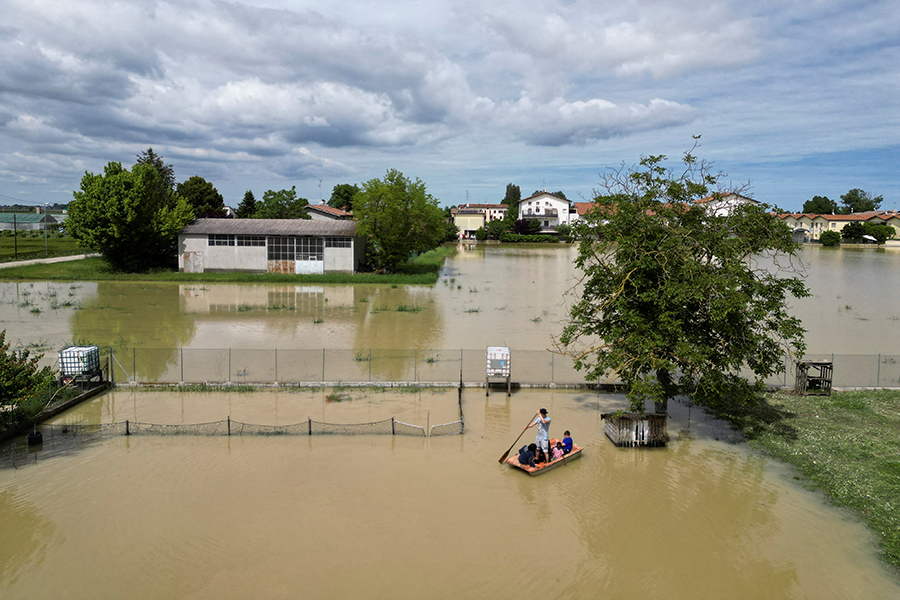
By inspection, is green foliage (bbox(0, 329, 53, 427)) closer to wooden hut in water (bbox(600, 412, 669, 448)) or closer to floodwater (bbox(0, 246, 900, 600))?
floodwater (bbox(0, 246, 900, 600))

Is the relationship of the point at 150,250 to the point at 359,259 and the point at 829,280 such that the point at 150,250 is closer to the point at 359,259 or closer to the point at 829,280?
the point at 359,259

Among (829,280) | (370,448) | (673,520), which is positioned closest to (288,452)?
(370,448)

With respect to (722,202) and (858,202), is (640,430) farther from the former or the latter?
(858,202)

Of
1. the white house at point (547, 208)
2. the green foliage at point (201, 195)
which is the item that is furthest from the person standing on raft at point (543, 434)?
the white house at point (547, 208)

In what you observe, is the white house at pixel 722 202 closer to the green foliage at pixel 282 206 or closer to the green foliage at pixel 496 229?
the green foliage at pixel 282 206

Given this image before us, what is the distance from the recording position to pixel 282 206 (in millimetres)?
92000

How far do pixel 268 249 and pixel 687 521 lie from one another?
48.9m

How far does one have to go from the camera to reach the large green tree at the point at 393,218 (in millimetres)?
54156

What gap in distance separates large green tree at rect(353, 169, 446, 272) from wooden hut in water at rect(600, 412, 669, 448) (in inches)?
1601

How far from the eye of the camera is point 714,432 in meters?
17.2

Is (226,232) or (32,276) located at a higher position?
(226,232)

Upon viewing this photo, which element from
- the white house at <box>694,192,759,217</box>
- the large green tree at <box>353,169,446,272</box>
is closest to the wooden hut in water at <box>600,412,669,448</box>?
the white house at <box>694,192,759,217</box>

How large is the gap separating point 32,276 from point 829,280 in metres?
71.4

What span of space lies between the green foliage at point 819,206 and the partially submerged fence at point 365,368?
174902mm
